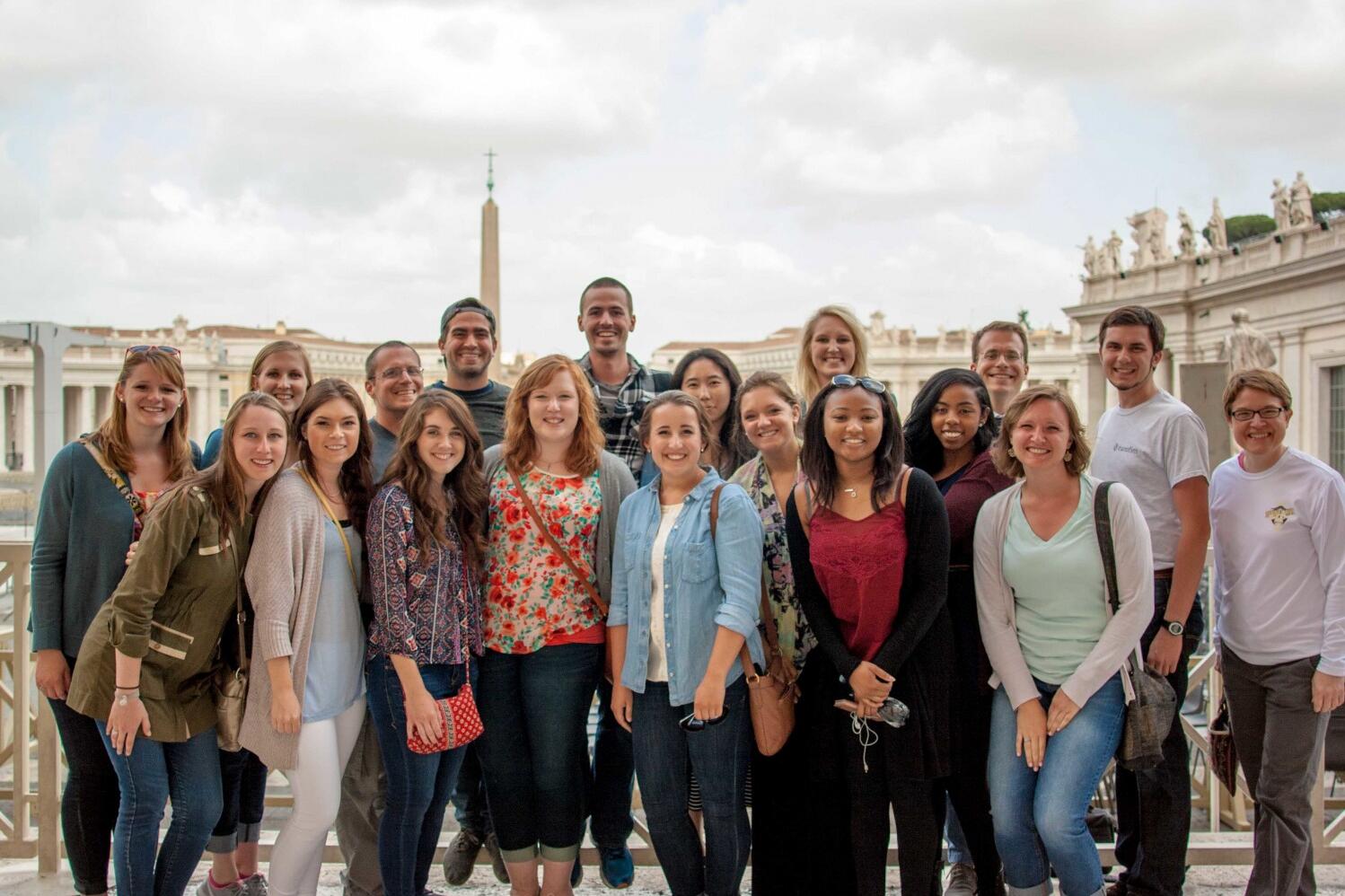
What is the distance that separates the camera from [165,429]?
3.48 m

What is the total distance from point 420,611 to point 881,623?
148 centimetres

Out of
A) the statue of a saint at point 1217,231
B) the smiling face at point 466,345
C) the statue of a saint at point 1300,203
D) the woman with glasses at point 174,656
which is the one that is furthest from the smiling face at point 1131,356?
the statue of a saint at point 1217,231

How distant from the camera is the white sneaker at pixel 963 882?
140 inches

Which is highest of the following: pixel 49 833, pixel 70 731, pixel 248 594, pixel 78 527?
pixel 78 527

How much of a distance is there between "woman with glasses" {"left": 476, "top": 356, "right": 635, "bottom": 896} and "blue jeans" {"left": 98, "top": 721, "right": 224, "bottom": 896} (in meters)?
0.89

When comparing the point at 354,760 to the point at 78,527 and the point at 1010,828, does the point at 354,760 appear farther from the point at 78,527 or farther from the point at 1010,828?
the point at 1010,828

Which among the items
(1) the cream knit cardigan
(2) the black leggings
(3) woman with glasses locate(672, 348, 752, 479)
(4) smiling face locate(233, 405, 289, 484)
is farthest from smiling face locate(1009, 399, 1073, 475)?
(2) the black leggings

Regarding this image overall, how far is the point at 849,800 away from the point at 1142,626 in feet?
3.56

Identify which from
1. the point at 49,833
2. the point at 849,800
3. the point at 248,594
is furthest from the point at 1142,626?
the point at 49,833

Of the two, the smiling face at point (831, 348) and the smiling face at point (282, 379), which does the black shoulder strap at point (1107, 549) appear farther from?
the smiling face at point (282, 379)

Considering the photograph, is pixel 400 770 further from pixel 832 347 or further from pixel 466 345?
pixel 832 347

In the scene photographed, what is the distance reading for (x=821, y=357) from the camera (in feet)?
13.7

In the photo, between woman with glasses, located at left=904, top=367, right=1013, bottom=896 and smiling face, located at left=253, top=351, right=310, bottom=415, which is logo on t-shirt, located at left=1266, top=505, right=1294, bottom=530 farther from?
smiling face, located at left=253, top=351, right=310, bottom=415

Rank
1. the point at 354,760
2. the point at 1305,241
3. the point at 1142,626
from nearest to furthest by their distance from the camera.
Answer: the point at 1142,626 → the point at 354,760 → the point at 1305,241
